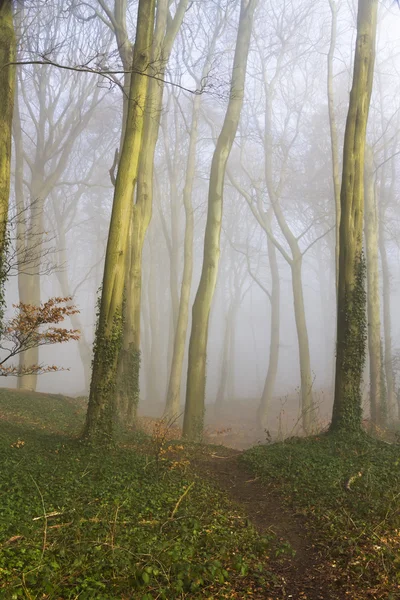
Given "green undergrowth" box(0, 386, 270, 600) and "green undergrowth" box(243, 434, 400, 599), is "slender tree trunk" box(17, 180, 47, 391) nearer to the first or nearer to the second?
"green undergrowth" box(0, 386, 270, 600)

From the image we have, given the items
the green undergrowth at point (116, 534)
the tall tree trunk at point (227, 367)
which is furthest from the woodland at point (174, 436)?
the tall tree trunk at point (227, 367)

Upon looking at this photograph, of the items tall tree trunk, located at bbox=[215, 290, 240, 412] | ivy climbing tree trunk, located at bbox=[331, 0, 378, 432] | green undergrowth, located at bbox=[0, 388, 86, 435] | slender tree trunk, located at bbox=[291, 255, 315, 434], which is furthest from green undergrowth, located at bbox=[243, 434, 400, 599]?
tall tree trunk, located at bbox=[215, 290, 240, 412]

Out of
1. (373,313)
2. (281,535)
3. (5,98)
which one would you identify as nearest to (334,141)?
(373,313)

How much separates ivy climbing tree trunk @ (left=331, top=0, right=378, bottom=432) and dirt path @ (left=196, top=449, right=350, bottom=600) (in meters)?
2.47

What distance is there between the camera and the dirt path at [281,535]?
3.58 m

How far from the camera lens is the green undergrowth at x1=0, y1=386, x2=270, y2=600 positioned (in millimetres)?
3297

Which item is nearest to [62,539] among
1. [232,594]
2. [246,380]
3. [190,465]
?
[232,594]

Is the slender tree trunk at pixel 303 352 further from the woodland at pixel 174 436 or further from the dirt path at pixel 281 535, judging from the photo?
the dirt path at pixel 281 535

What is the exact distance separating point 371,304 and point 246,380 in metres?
23.5

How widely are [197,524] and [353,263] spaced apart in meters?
5.94

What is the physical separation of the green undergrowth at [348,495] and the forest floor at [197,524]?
0.05ft

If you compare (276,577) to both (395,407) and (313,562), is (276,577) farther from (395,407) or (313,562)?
(395,407)

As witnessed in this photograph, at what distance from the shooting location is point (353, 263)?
28.2 feet

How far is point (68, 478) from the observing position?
17.9 feet
